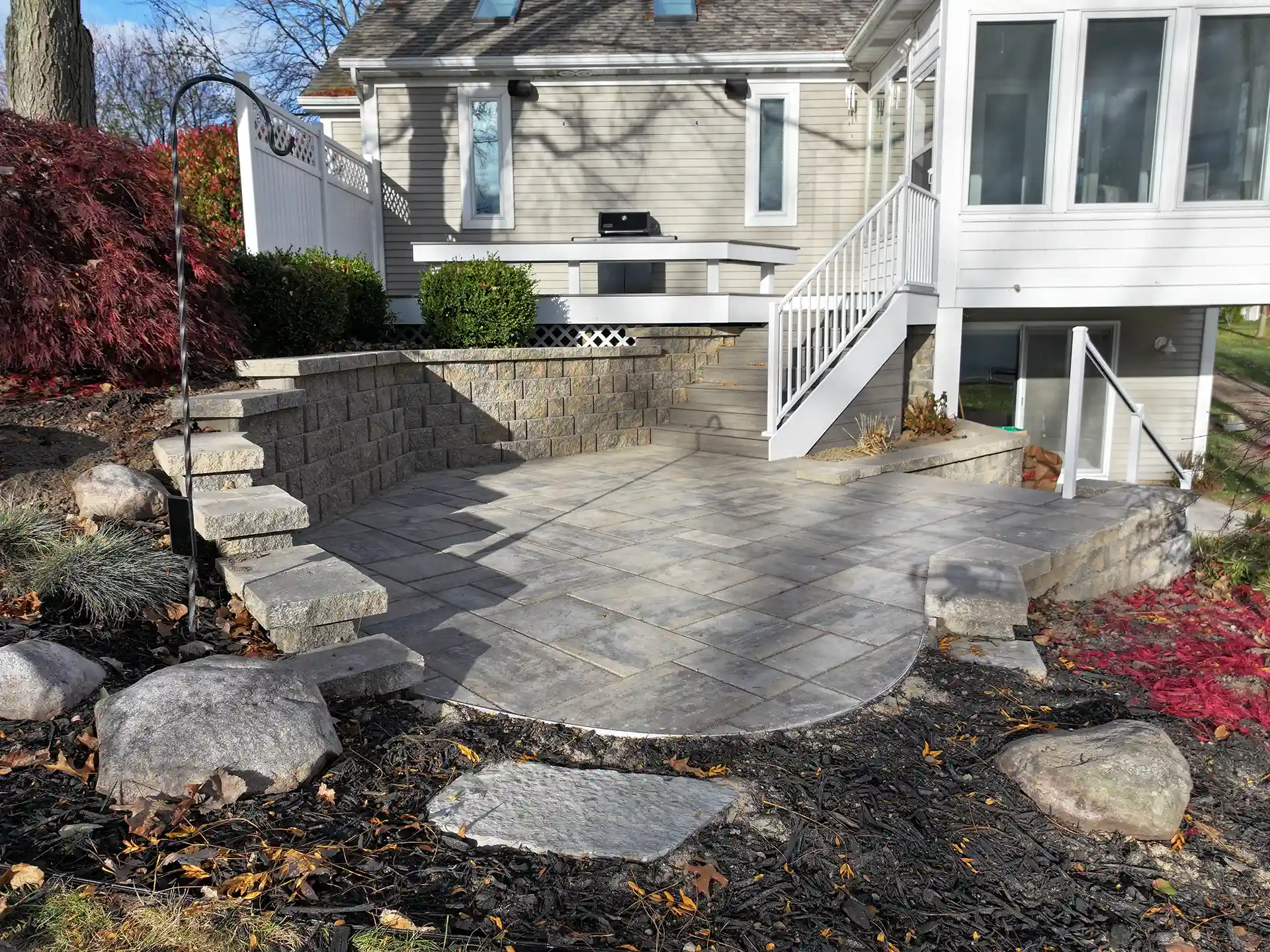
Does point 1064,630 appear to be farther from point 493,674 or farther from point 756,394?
point 756,394

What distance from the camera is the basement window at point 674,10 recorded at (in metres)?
11.8

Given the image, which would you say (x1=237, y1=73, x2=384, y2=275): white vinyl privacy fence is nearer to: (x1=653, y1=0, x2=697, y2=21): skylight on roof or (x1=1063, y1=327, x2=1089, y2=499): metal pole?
(x1=653, y1=0, x2=697, y2=21): skylight on roof

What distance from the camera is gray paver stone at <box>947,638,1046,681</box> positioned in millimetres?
3383

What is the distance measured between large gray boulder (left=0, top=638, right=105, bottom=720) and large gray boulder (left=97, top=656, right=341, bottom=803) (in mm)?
209

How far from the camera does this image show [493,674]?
3.24 metres

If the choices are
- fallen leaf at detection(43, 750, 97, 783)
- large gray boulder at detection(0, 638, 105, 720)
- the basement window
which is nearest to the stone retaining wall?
large gray boulder at detection(0, 638, 105, 720)

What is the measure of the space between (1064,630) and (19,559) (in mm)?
4224

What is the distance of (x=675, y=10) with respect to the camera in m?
12.0

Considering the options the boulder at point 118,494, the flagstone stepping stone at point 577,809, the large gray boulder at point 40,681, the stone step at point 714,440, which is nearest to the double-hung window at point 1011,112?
the stone step at point 714,440

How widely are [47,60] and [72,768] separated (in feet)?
20.6

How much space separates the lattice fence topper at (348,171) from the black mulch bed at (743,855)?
717 cm

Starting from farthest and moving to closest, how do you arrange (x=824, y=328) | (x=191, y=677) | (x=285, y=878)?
1. (x=824, y=328)
2. (x=191, y=677)
3. (x=285, y=878)

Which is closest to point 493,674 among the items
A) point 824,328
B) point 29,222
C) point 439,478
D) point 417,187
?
point 29,222

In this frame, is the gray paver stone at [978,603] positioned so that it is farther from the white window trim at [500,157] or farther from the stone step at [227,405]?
the white window trim at [500,157]
